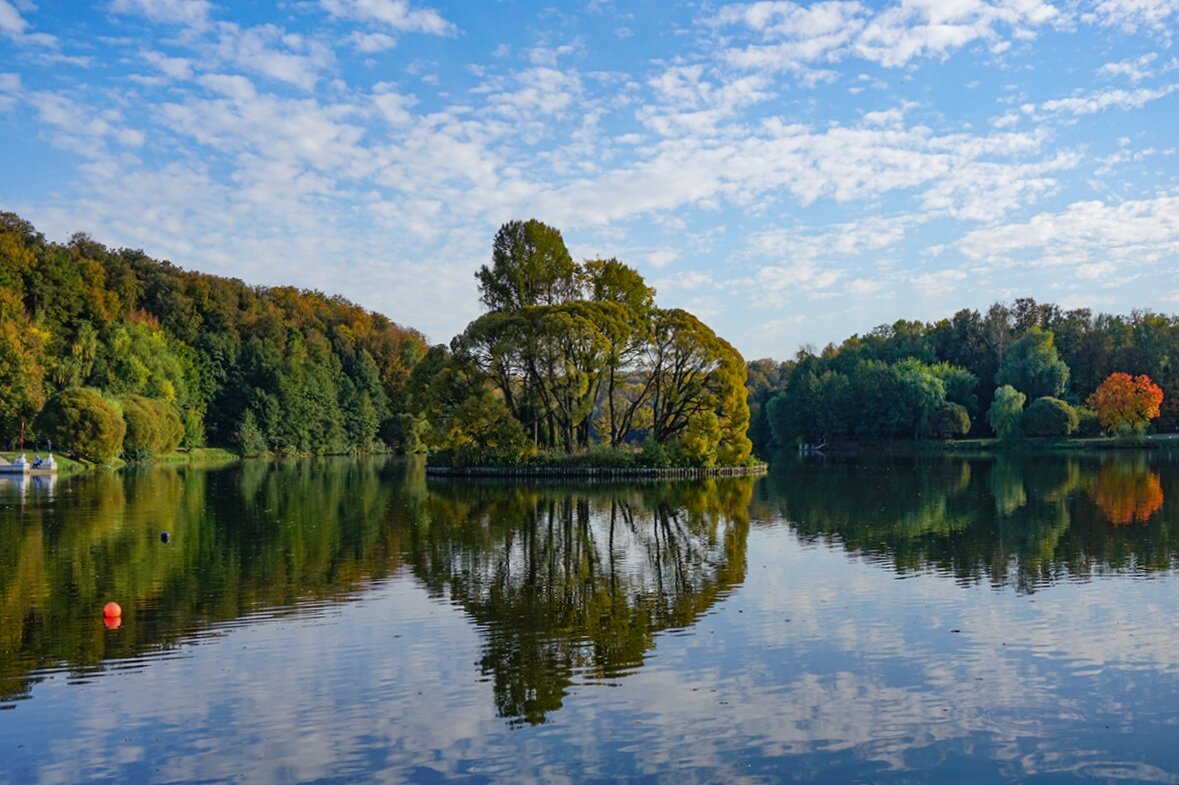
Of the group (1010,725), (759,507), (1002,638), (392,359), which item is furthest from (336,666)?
(392,359)

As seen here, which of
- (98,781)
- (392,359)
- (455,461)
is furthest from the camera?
(392,359)

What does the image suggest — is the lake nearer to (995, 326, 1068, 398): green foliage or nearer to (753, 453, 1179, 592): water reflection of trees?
(753, 453, 1179, 592): water reflection of trees

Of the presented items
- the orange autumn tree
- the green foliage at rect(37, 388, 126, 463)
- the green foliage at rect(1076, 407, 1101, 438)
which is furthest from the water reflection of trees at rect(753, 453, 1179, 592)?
the green foliage at rect(37, 388, 126, 463)

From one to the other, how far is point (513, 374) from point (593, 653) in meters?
43.4

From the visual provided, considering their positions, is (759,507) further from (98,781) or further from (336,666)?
(98,781)

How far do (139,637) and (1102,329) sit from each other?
10757cm

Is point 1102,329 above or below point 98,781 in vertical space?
above

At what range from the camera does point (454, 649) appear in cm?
1296

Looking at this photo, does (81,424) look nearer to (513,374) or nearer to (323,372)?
(513,374)

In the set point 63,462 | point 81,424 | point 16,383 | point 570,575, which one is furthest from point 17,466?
point 570,575

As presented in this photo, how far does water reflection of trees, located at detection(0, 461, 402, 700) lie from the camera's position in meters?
13.8

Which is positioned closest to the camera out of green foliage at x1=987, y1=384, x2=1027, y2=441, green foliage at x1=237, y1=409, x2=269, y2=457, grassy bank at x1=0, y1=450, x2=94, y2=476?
grassy bank at x1=0, y1=450, x2=94, y2=476

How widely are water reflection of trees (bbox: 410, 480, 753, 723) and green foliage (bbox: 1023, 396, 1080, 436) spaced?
62.2 m

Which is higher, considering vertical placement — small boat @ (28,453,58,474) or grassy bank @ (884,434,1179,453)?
small boat @ (28,453,58,474)
